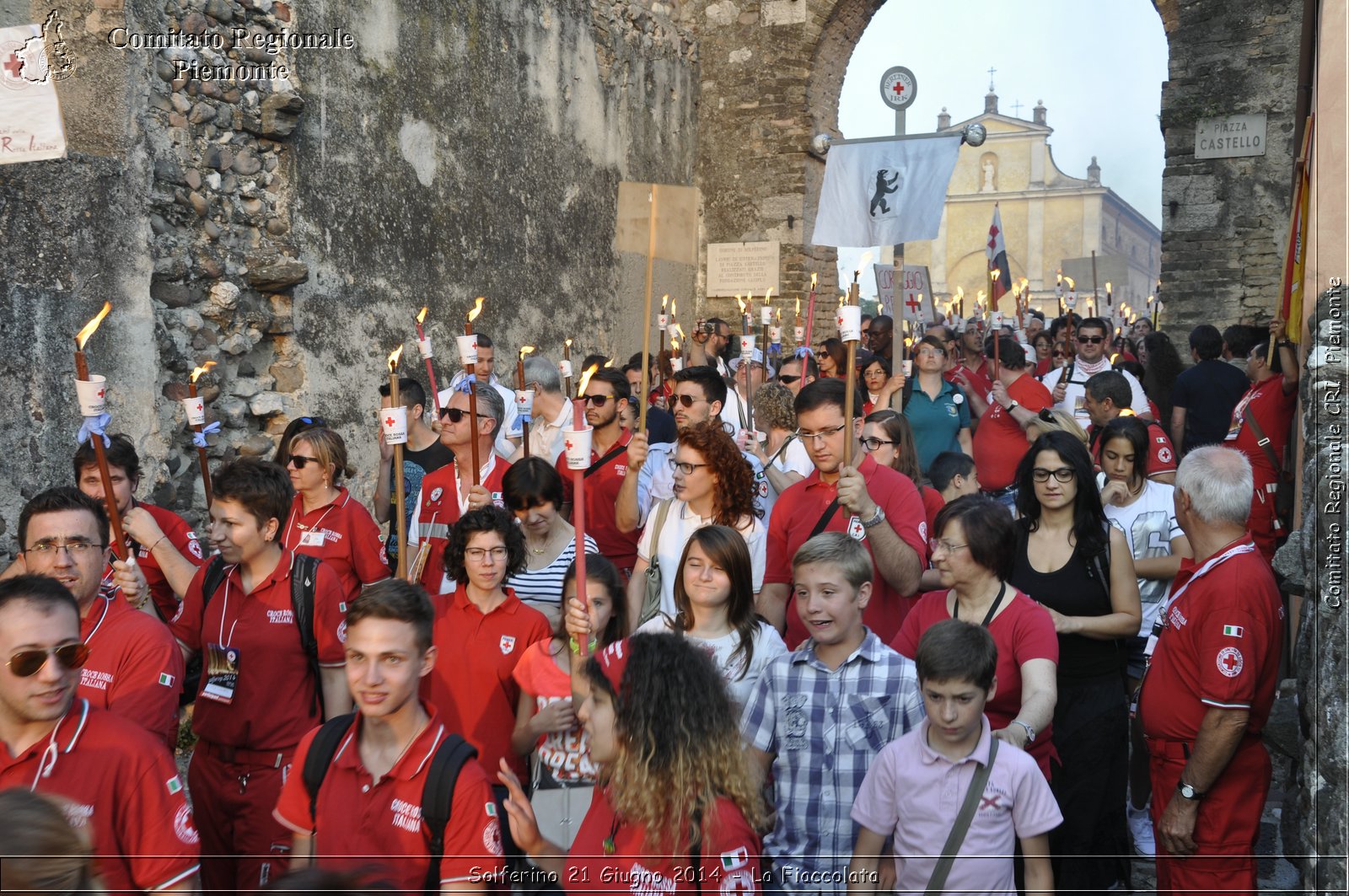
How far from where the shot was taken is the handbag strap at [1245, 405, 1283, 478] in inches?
278

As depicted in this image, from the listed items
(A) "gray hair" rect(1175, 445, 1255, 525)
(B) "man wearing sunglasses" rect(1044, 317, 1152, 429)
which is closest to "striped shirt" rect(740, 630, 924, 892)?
(A) "gray hair" rect(1175, 445, 1255, 525)

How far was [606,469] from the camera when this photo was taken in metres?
6.41

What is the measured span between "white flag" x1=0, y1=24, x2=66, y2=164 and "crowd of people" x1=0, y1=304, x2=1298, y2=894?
151cm

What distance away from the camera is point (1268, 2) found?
14.0 meters

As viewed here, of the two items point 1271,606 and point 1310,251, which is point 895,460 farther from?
point 1271,606

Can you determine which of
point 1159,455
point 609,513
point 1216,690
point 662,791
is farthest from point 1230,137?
point 662,791

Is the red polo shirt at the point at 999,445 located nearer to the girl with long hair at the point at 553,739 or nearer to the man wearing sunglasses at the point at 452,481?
the man wearing sunglasses at the point at 452,481

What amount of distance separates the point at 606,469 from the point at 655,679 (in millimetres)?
3387

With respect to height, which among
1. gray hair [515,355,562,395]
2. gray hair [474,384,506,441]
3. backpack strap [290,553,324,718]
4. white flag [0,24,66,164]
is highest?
white flag [0,24,66,164]

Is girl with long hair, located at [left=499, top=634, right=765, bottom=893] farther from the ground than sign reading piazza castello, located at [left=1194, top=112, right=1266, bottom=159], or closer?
closer

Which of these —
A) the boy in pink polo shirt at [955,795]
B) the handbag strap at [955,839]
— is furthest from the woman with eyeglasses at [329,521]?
the handbag strap at [955,839]

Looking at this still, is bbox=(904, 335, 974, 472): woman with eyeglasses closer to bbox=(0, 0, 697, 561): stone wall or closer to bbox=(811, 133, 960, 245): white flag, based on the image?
bbox=(811, 133, 960, 245): white flag

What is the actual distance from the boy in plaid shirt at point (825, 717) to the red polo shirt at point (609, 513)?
2.37 metres

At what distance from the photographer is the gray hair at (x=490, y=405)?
6.14 metres
